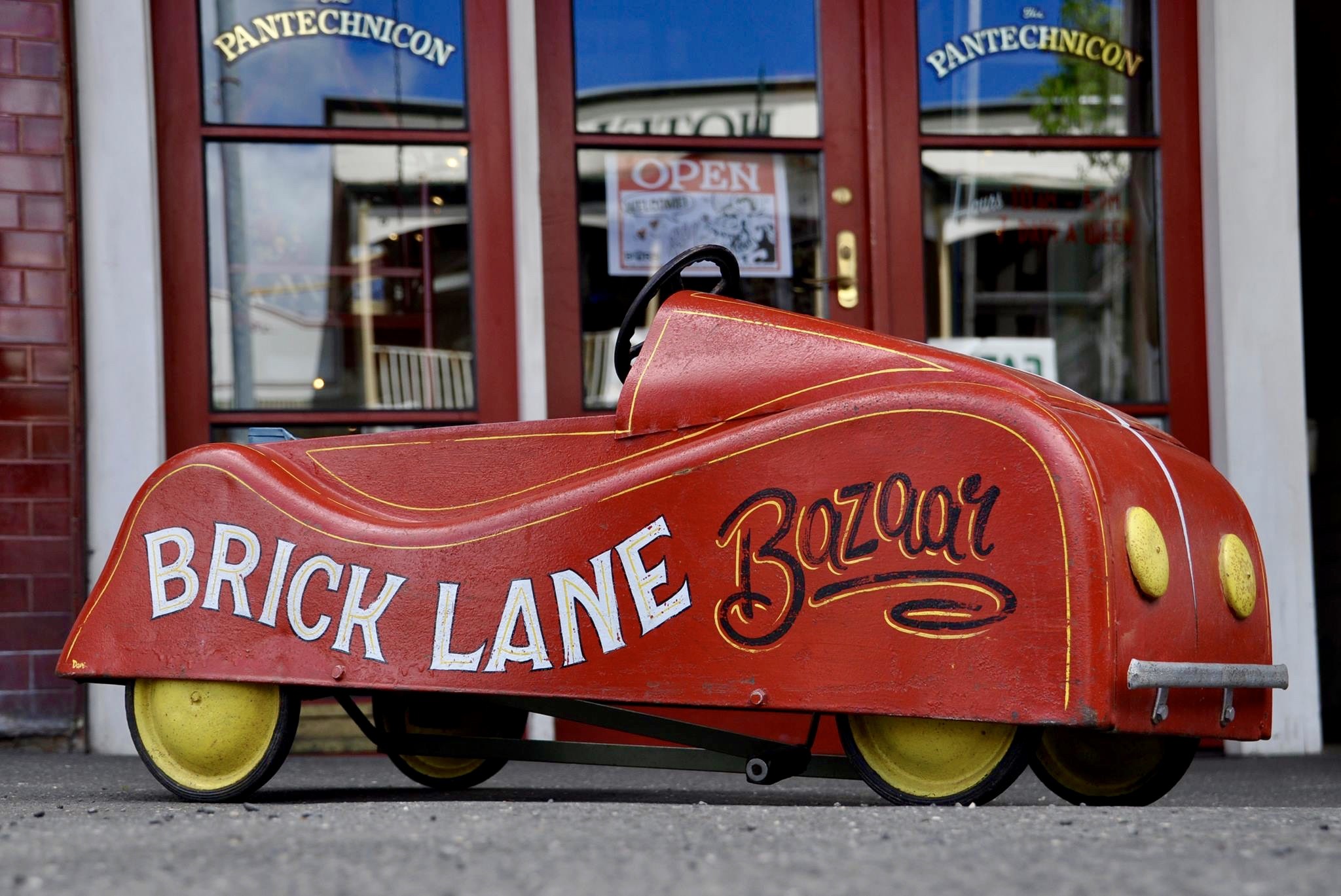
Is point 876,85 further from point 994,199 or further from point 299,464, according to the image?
point 299,464

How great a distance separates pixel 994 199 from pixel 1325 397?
2.20 m

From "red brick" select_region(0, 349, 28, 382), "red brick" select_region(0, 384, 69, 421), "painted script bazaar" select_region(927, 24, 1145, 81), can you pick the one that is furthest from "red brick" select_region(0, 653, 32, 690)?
"painted script bazaar" select_region(927, 24, 1145, 81)

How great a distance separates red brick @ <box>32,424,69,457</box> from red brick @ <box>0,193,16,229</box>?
2.07 ft

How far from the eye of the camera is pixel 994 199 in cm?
537

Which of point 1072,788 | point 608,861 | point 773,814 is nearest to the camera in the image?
point 608,861

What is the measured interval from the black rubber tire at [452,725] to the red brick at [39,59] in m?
2.45

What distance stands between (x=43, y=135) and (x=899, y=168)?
2750mm

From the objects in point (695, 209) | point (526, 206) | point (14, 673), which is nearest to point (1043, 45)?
point (695, 209)

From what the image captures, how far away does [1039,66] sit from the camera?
5.44 m

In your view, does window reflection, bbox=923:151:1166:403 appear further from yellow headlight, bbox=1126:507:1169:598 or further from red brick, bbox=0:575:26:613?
red brick, bbox=0:575:26:613

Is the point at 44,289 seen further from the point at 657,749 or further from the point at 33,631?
the point at 657,749

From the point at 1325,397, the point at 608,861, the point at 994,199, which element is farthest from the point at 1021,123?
the point at 608,861

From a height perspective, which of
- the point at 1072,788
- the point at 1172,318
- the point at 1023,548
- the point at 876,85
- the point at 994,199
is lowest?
the point at 1072,788

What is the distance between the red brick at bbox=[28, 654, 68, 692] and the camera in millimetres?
4688
